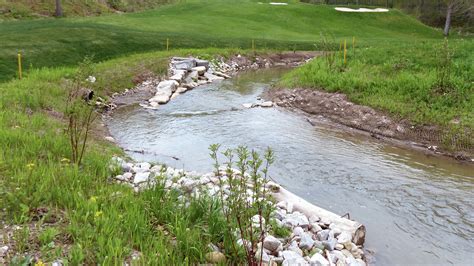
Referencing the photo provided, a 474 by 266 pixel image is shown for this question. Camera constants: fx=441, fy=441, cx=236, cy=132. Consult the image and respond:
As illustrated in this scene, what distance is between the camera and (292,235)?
733cm

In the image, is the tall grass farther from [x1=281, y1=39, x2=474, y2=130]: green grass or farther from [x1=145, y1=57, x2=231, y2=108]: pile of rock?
[x1=145, y1=57, x2=231, y2=108]: pile of rock

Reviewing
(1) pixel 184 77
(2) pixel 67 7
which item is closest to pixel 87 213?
(1) pixel 184 77

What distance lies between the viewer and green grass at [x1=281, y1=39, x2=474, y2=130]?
52.1ft

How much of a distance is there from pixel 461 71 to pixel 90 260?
17.0m

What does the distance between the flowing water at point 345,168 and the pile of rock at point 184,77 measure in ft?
3.50

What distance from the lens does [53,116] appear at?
1377 centimetres

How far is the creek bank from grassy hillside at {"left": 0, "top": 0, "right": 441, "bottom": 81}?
452 inches

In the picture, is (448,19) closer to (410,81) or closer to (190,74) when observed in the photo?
(190,74)

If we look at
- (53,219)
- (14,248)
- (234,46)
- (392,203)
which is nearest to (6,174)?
(53,219)

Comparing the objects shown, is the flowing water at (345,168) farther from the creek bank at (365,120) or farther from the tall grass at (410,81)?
the tall grass at (410,81)

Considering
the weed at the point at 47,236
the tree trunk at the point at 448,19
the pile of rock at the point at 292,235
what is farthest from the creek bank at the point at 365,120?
the tree trunk at the point at 448,19

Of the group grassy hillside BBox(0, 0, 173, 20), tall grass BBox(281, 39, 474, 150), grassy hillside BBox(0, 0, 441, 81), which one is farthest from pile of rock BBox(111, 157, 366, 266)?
grassy hillside BBox(0, 0, 173, 20)

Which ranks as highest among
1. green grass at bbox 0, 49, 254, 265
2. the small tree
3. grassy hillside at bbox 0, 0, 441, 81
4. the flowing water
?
the small tree

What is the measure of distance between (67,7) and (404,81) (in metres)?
37.8
